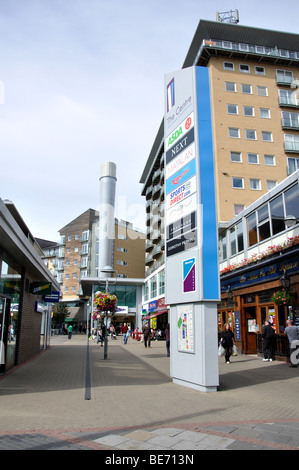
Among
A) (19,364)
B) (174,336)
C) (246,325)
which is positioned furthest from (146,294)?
(174,336)

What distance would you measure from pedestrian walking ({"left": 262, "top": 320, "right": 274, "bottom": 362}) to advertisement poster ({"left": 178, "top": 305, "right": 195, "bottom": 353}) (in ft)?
18.1

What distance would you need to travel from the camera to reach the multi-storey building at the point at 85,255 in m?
70.0

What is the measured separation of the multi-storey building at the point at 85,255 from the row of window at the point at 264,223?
46.9 metres

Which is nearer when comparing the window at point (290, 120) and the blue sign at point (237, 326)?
the blue sign at point (237, 326)

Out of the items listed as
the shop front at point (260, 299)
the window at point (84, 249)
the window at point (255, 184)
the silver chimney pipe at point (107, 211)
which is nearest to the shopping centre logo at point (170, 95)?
the shop front at point (260, 299)

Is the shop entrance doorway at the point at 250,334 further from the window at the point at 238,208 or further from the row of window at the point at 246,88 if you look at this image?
the row of window at the point at 246,88

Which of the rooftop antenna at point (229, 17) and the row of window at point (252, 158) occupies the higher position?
the rooftop antenna at point (229, 17)

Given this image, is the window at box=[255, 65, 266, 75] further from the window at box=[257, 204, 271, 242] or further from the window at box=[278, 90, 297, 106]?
the window at box=[257, 204, 271, 242]

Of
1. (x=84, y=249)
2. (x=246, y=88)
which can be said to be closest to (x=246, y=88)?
(x=246, y=88)

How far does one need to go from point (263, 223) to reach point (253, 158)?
15055 millimetres

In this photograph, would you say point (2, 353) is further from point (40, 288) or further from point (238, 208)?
point (238, 208)

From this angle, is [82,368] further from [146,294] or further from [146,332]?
[146,294]

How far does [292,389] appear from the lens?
8742 millimetres

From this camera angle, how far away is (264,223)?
1762cm
